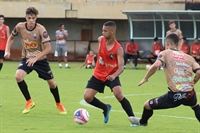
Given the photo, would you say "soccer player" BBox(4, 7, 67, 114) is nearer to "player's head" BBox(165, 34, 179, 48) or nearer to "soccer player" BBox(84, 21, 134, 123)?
"soccer player" BBox(84, 21, 134, 123)

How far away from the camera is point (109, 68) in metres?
10.0

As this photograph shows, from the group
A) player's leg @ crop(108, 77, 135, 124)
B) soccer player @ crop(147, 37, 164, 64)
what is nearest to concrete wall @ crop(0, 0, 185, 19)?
soccer player @ crop(147, 37, 164, 64)

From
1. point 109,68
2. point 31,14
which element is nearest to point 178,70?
point 109,68

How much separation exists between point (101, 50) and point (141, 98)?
196 inches

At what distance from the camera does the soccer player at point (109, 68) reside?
9836 mm

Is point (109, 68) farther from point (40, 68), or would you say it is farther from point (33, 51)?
point (33, 51)

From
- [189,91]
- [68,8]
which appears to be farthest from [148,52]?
[189,91]

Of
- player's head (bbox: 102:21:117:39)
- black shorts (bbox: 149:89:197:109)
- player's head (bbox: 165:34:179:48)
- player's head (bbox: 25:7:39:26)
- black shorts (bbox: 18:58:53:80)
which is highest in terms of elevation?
player's head (bbox: 25:7:39:26)

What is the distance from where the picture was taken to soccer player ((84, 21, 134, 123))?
9.84m

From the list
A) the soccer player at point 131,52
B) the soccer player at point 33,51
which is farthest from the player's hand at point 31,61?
the soccer player at point 131,52

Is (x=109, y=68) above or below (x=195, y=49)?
above

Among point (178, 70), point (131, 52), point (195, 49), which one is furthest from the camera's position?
point (131, 52)

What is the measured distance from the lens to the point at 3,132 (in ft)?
29.0

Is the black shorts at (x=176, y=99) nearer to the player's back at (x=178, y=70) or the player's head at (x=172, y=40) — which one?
the player's back at (x=178, y=70)
